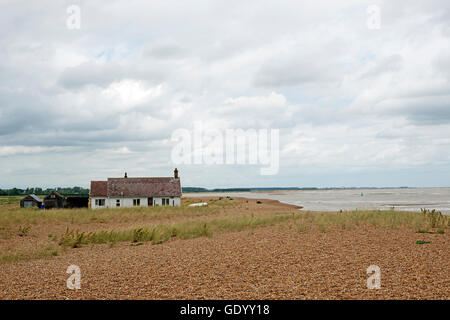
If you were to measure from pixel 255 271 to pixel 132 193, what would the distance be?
40.9 meters

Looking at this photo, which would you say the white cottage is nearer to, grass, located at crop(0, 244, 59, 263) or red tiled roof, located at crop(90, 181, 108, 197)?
red tiled roof, located at crop(90, 181, 108, 197)

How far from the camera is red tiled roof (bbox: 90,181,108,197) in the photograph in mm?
47969

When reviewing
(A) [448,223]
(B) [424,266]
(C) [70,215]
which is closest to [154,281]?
(B) [424,266]

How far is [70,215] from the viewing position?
32688 millimetres

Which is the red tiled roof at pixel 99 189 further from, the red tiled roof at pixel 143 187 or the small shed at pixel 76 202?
the small shed at pixel 76 202

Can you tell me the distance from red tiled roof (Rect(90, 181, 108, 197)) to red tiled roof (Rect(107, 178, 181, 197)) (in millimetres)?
940

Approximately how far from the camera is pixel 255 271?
31.0 ft

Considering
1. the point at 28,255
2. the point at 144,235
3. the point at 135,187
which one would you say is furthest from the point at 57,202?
the point at 28,255

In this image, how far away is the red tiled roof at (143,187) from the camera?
48.1 m

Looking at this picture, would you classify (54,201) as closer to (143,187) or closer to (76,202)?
(76,202)

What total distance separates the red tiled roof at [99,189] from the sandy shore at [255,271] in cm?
3482
